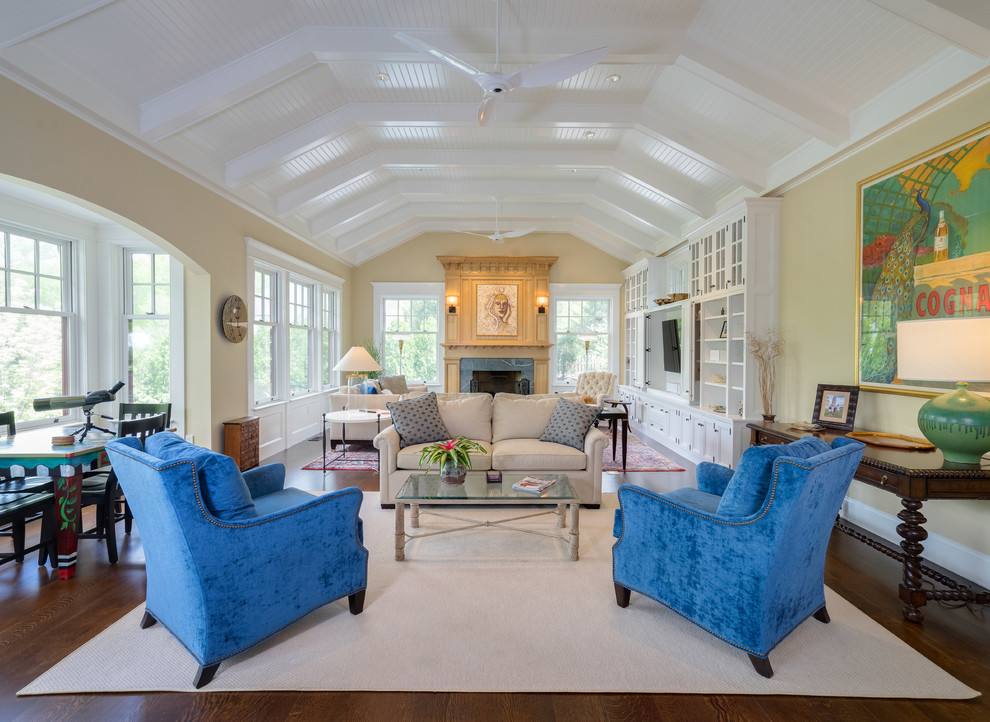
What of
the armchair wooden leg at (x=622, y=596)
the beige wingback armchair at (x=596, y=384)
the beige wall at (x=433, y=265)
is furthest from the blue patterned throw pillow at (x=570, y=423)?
the beige wall at (x=433, y=265)

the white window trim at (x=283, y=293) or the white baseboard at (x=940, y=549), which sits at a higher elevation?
the white window trim at (x=283, y=293)

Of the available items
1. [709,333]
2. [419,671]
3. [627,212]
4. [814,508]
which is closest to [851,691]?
[814,508]

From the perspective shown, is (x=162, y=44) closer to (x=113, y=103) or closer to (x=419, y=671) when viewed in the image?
(x=113, y=103)

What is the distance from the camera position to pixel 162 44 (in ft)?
10.6

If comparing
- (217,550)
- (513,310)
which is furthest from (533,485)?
(513,310)

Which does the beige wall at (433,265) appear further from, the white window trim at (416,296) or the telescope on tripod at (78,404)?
the telescope on tripod at (78,404)

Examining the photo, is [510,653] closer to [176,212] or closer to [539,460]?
[539,460]

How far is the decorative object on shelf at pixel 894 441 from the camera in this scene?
9.32 feet

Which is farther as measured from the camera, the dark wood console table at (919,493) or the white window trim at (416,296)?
the white window trim at (416,296)

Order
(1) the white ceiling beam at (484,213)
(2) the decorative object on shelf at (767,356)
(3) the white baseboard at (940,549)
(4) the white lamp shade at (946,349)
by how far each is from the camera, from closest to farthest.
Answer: (4) the white lamp shade at (946,349)
(3) the white baseboard at (940,549)
(2) the decorative object on shelf at (767,356)
(1) the white ceiling beam at (484,213)

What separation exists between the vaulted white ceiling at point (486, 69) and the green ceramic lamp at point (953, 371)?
163 cm

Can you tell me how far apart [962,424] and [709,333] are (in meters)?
3.52

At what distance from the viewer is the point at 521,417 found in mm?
4539

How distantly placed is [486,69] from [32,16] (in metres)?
2.94
